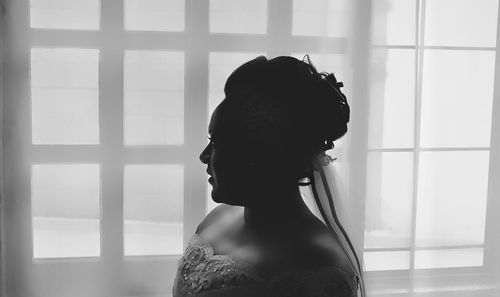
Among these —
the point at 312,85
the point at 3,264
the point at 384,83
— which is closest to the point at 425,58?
the point at 384,83

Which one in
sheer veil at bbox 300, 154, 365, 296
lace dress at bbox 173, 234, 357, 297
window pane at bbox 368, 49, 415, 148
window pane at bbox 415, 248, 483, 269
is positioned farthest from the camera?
window pane at bbox 415, 248, 483, 269

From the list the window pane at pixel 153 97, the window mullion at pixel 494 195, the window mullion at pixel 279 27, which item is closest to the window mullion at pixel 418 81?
the window mullion at pixel 494 195

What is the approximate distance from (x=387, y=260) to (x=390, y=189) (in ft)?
0.85

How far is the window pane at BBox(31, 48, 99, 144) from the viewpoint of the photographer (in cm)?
207

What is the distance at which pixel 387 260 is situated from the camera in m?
2.28

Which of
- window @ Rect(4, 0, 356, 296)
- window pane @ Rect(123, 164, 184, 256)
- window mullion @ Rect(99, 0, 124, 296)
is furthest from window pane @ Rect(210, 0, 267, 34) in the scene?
window pane @ Rect(123, 164, 184, 256)

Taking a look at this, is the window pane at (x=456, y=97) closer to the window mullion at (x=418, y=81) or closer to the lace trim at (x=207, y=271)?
the window mullion at (x=418, y=81)

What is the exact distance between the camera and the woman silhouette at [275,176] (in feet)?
4.05

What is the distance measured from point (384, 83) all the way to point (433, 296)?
0.75m

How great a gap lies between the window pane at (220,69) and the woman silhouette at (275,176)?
830 millimetres

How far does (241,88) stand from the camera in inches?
50.4

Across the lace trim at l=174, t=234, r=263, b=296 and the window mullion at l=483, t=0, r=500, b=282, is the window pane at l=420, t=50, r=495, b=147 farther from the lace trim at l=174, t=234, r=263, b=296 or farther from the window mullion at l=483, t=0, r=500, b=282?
the lace trim at l=174, t=234, r=263, b=296

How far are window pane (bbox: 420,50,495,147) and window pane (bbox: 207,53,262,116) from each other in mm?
610

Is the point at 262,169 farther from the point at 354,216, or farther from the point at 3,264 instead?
the point at 3,264
